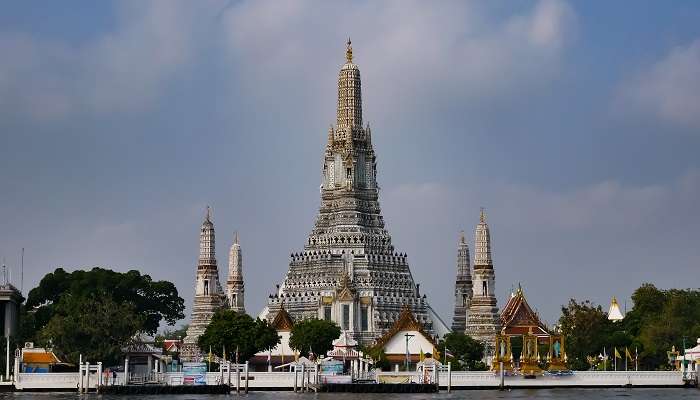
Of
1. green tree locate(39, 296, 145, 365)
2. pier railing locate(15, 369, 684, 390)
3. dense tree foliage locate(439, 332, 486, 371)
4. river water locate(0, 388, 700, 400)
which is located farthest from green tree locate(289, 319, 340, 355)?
river water locate(0, 388, 700, 400)

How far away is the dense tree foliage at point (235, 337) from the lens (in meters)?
143

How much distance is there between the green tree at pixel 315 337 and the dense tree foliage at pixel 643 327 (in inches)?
804

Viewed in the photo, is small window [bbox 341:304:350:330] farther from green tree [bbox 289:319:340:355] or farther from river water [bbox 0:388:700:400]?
river water [bbox 0:388:700:400]

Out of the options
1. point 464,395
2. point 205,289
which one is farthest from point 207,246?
point 464,395

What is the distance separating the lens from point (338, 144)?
178 m

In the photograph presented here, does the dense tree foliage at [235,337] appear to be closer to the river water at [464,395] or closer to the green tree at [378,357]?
the green tree at [378,357]

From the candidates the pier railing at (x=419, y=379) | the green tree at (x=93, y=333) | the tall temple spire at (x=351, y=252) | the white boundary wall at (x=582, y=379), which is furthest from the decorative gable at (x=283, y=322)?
the white boundary wall at (x=582, y=379)

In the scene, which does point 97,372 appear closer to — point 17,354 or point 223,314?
point 17,354

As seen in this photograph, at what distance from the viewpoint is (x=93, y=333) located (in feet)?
423

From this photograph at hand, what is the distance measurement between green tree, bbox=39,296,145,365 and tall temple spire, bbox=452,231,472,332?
56749 millimetres

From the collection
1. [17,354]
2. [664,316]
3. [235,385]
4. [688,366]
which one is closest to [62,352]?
[17,354]

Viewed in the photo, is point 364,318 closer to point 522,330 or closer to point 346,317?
point 346,317

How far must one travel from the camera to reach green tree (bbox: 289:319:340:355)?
15138 cm

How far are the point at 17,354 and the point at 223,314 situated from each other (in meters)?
23.5
